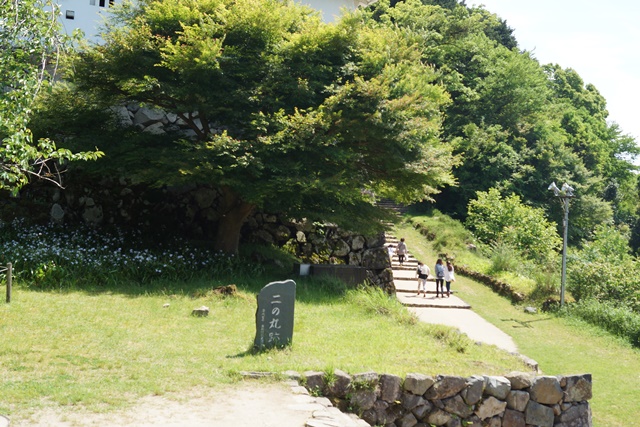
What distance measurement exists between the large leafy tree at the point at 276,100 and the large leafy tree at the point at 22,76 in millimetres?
5511

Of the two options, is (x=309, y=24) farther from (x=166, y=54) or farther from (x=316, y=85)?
(x=166, y=54)

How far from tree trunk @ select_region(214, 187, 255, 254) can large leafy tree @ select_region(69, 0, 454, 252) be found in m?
0.03

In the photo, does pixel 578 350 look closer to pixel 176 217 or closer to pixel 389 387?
pixel 389 387

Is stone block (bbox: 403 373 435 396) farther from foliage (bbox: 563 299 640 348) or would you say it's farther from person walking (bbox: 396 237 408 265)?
person walking (bbox: 396 237 408 265)

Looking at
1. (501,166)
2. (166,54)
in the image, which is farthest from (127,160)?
(501,166)

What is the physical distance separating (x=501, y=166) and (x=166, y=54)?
27.8 metres

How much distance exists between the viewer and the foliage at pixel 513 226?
3038 cm

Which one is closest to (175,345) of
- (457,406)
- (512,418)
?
(457,406)

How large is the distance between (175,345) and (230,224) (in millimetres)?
8726

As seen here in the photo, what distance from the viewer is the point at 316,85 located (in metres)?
18.6

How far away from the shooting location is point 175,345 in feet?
36.7

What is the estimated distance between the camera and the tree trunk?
19.6 m

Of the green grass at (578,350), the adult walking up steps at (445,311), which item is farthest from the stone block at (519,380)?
the adult walking up steps at (445,311)

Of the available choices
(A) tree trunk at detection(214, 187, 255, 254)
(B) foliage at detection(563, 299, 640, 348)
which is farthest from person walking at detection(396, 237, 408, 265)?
(A) tree trunk at detection(214, 187, 255, 254)
